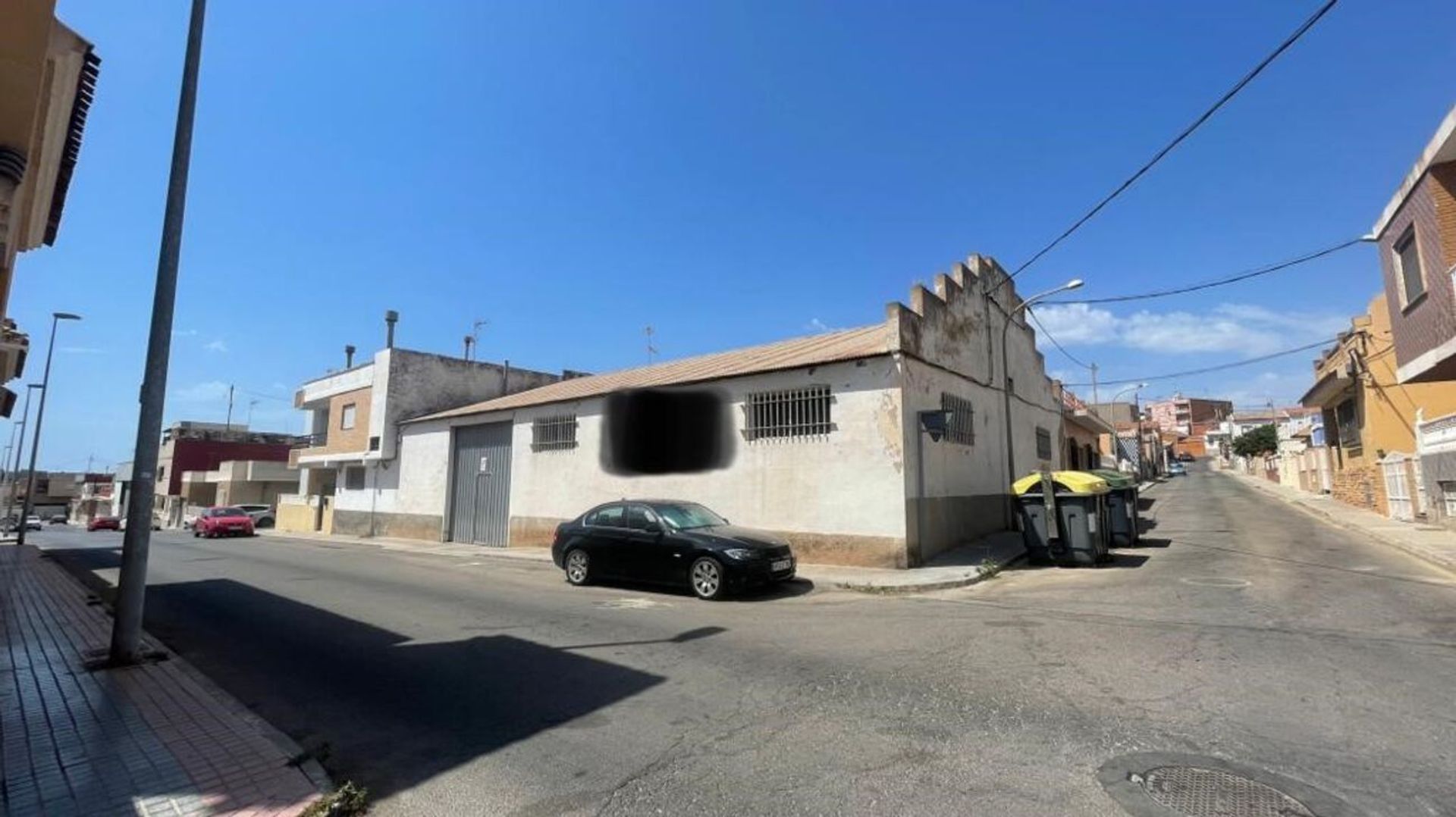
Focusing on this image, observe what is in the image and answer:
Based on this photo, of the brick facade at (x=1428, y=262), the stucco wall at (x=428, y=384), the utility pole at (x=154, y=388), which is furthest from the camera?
the stucco wall at (x=428, y=384)

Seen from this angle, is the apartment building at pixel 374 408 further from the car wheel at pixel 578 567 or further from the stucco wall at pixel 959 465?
the stucco wall at pixel 959 465

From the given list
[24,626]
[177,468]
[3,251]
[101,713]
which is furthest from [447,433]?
[177,468]

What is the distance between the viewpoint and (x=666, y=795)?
12.0ft

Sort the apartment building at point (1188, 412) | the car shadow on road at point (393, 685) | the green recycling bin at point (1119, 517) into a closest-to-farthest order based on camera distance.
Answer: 1. the car shadow on road at point (393, 685)
2. the green recycling bin at point (1119, 517)
3. the apartment building at point (1188, 412)

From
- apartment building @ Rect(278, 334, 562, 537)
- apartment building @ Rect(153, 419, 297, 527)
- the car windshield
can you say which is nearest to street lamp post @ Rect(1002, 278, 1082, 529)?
the car windshield

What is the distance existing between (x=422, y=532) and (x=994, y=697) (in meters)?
23.6

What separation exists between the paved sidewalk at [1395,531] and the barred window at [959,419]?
8406mm

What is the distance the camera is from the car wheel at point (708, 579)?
34.0 ft

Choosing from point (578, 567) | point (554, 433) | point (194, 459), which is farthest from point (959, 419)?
point (194, 459)

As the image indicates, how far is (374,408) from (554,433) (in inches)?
455

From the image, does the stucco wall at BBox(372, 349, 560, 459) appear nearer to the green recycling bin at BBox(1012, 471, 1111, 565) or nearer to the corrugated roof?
the corrugated roof

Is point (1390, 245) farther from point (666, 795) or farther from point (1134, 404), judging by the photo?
point (1134, 404)

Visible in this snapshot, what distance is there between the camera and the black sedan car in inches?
411

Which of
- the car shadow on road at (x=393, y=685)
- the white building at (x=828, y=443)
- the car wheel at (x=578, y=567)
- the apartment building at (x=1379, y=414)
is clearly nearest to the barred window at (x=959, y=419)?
the white building at (x=828, y=443)
